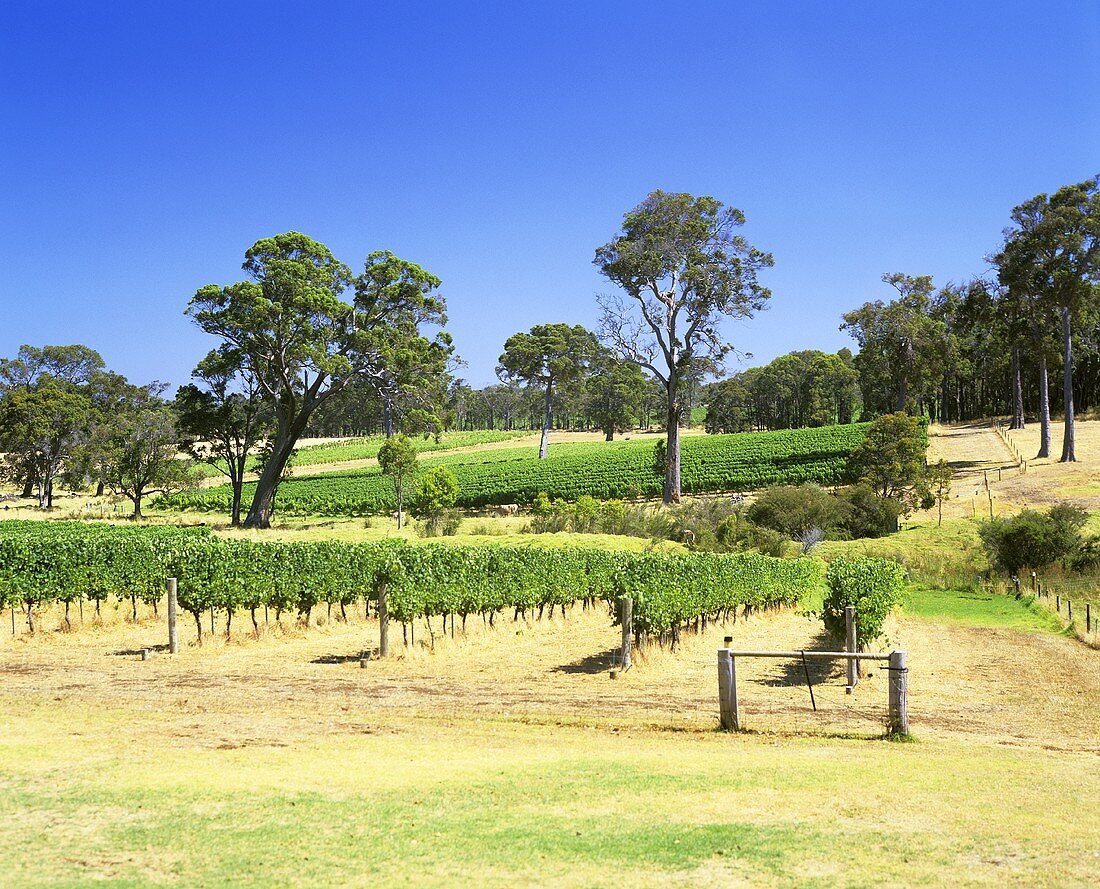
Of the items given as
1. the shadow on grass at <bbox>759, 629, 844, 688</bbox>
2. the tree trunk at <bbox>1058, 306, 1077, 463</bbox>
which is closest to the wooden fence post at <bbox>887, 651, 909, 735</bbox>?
the shadow on grass at <bbox>759, 629, 844, 688</bbox>

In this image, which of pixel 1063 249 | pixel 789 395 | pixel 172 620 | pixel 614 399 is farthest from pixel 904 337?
pixel 172 620

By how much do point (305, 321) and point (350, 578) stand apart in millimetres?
26783

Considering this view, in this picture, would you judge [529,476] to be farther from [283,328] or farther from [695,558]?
[695,558]

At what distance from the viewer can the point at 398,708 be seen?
13.9 metres

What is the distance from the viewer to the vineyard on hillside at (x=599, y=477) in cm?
6456

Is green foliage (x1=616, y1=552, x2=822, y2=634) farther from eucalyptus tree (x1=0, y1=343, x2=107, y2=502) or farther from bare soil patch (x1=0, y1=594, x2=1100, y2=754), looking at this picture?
eucalyptus tree (x1=0, y1=343, x2=107, y2=502)

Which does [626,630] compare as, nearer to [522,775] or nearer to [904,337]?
[522,775]

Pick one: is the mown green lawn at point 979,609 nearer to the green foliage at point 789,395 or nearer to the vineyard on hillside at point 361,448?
the vineyard on hillside at point 361,448

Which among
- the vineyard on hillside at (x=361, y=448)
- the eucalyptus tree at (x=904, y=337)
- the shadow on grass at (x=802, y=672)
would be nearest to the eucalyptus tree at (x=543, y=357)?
the vineyard on hillside at (x=361, y=448)

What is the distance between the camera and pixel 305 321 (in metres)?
46.5

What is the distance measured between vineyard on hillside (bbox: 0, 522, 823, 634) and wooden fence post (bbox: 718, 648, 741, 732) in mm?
5756

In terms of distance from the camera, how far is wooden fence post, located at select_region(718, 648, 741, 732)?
41.2ft

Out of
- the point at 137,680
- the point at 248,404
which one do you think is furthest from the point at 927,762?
the point at 248,404

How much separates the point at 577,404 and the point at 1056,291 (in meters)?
86.5
